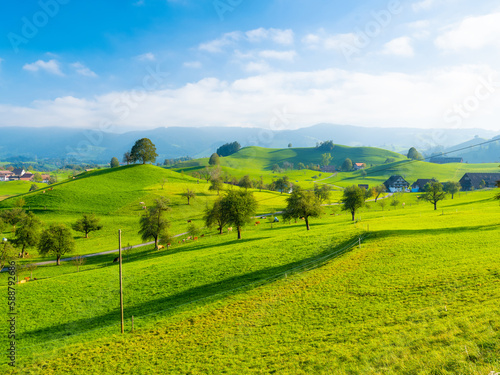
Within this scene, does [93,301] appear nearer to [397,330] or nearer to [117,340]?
[117,340]

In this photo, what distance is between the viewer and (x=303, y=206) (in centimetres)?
6384

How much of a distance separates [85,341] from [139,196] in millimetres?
90610

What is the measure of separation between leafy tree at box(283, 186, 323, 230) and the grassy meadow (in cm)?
1516

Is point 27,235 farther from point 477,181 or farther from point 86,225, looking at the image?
point 477,181

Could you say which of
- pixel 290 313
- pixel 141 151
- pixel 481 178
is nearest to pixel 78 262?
pixel 290 313

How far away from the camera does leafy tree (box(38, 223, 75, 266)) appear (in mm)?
57531

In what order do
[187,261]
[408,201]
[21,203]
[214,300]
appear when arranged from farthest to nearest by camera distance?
[408,201]
[21,203]
[187,261]
[214,300]

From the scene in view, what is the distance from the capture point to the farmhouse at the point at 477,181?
150 meters

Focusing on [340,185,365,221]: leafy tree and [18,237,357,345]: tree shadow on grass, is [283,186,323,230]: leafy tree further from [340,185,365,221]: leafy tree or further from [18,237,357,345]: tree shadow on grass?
[18,237,357,345]: tree shadow on grass

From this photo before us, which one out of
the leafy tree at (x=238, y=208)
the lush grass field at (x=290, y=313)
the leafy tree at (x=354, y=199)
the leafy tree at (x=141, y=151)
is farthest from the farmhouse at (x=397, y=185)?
the leafy tree at (x=141, y=151)

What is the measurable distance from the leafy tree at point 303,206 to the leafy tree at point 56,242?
51524 millimetres

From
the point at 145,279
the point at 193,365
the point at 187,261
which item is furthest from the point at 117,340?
the point at 187,261

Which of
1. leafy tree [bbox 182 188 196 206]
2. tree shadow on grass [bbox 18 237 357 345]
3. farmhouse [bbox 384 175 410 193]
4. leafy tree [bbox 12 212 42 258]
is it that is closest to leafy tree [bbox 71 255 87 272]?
leafy tree [bbox 12 212 42 258]

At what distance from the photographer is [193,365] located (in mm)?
18484
